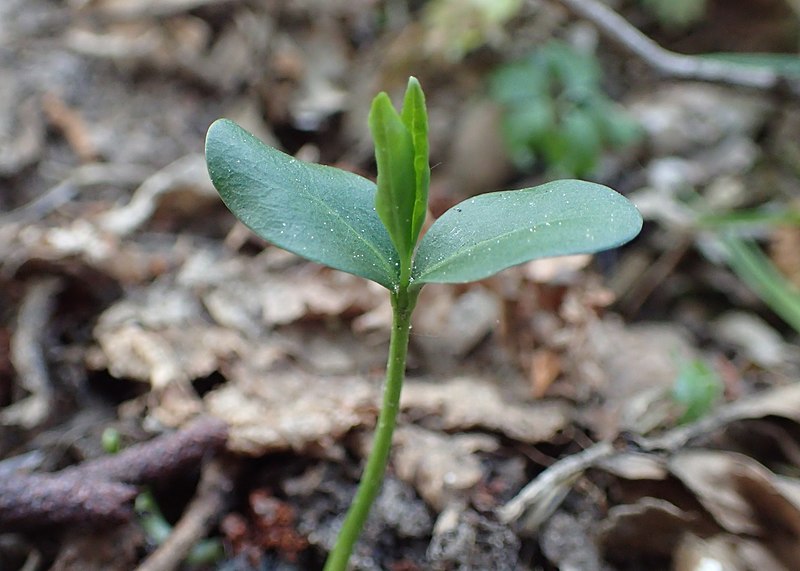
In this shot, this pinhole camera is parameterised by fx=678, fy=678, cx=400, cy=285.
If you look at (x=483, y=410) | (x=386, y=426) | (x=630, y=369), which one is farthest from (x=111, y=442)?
(x=630, y=369)

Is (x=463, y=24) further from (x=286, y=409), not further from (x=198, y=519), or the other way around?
(x=198, y=519)

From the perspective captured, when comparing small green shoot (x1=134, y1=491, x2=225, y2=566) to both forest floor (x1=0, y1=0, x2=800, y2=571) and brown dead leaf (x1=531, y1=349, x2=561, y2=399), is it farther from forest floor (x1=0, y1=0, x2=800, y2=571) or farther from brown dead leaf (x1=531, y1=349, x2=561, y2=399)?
brown dead leaf (x1=531, y1=349, x2=561, y2=399)

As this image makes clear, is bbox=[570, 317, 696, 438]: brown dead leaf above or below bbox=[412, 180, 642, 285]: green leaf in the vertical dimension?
below

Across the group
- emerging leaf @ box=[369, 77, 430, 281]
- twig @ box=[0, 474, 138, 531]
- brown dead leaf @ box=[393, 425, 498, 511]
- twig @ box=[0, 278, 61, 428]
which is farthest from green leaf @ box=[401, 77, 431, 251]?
twig @ box=[0, 278, 61, 428]

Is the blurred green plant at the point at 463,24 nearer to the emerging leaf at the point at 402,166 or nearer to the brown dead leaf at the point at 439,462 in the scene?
the brown dead leaf at the point at 439,462

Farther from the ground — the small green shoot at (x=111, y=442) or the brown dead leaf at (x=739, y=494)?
the small green shoot at (x=111, y=442)

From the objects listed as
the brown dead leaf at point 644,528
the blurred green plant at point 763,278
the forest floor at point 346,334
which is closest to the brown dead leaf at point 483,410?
the forest floor at point 346,334

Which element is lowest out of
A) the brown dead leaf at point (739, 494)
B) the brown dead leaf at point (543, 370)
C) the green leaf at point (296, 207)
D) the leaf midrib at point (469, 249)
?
the brown dead leaf at point (543, 370)
